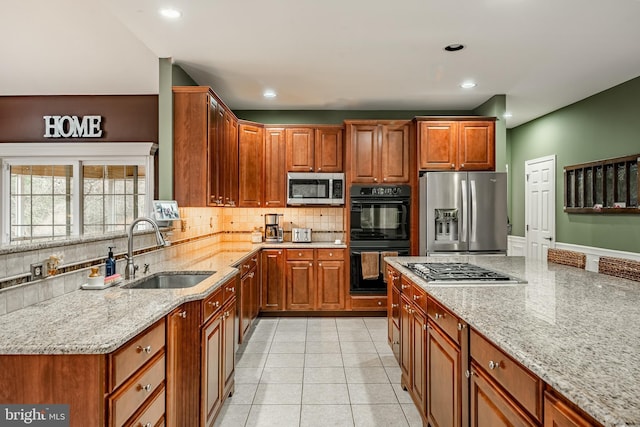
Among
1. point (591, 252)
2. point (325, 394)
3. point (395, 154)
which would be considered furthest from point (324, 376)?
point (591, 252)

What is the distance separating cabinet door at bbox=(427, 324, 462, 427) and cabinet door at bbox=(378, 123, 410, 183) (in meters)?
2.84

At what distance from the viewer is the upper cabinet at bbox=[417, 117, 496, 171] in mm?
4523

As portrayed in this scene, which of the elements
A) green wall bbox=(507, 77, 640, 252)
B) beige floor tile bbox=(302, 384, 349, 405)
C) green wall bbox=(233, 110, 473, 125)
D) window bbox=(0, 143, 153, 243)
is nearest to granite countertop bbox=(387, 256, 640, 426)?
beige floor tile bbox=(302, 384, 349, 405)

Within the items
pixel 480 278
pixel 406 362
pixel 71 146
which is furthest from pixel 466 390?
pixel 71 146

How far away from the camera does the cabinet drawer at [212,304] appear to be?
6.56 ft

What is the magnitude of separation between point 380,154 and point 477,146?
1166 mm

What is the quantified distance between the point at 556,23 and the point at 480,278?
2.05 metres

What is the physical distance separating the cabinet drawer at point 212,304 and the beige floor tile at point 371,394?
1.17 metres

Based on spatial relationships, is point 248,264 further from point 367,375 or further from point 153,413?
point 153,413

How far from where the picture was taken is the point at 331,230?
17.2 feet

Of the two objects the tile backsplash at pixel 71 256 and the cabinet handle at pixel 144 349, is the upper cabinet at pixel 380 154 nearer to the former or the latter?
the tile backsplash at pixel 71 256

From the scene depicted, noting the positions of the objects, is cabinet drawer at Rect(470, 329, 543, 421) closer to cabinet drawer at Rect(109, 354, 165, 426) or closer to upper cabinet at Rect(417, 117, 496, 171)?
cabinet drawer at Rect(109, 354, 165, 426)

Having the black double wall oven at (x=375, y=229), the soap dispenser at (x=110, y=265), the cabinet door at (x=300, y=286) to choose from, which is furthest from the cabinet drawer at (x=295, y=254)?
the soap dispenser at (x=110, y=265)

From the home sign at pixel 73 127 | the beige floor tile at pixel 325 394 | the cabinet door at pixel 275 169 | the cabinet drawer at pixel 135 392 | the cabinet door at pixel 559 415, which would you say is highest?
the home sign at pixel 73 127
